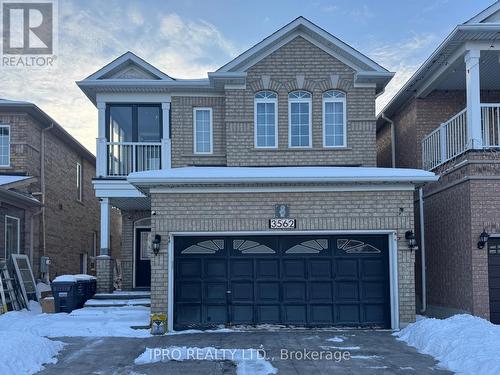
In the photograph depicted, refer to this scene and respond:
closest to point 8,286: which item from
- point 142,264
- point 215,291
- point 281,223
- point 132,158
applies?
point 142,264

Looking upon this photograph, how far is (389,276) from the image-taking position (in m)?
13.2

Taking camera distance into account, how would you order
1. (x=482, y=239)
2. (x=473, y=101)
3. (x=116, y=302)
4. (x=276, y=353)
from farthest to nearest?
(x=116, y=302) → (x=473, y=101) → (x=482, y=239) → (x=276, y=353)

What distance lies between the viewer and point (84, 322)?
1376 centimetres

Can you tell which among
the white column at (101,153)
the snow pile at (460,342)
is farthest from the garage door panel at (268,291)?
the white column at (101,153)

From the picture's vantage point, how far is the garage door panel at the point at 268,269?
13352mm

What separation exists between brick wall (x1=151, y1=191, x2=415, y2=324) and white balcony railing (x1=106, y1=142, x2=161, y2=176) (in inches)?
162

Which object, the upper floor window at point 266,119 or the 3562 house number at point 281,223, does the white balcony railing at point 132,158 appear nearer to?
the upper floor window at point 266,119

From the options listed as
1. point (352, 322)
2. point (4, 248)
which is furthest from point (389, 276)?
point (4, 248)

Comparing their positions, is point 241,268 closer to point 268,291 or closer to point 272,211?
point 268,291

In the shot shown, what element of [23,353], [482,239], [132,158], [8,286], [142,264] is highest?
Answer: [132,158]

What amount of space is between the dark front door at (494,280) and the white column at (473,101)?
90.1 inches

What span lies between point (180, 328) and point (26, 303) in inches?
221

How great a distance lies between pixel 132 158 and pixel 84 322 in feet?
17.6

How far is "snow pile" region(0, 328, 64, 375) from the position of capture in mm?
8898
